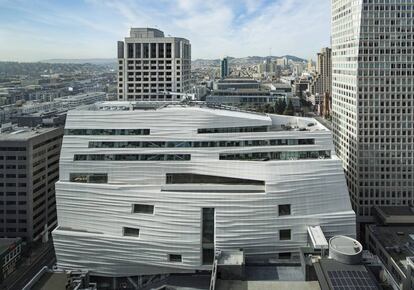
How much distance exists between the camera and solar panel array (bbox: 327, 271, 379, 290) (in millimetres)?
32500

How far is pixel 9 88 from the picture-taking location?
19662 centimetres

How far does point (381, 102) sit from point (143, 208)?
38909 millimetres

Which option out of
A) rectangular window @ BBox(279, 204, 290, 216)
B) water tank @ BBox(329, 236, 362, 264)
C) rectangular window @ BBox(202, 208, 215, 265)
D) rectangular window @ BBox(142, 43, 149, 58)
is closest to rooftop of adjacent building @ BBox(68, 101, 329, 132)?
rectangular window @ BBox(279, 204, 290, 216)

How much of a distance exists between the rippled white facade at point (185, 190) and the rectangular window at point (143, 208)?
0.12 metres

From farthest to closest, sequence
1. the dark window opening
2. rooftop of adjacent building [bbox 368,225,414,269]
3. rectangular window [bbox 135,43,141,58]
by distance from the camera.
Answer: rectangular window [bbox 135,43,141,58], the dark window opening, rooftop of adjacent building [bbox 368,225,414,269]

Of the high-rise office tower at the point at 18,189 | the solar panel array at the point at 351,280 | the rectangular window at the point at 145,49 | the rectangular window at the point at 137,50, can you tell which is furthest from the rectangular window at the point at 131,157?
the rectangular window at the point at 145,49

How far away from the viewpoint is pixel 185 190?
49.0 metres

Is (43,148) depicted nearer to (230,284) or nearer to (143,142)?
(143,142)

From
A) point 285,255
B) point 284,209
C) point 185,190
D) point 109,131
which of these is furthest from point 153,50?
point 285,255

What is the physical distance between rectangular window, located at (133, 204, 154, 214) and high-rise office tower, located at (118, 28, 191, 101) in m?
50.1

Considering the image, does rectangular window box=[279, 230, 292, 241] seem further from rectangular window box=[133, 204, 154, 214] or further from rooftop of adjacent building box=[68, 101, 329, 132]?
rectangular window box=[133, 204, 154, 214]

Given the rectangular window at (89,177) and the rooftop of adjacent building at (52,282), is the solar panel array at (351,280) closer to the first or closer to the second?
the rooftop of adjacent building at (52,282)

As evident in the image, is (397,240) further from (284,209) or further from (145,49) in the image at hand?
(145,49)

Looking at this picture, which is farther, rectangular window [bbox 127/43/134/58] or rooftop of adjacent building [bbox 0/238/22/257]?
rectangular window [bbox 127/43/134/58]
